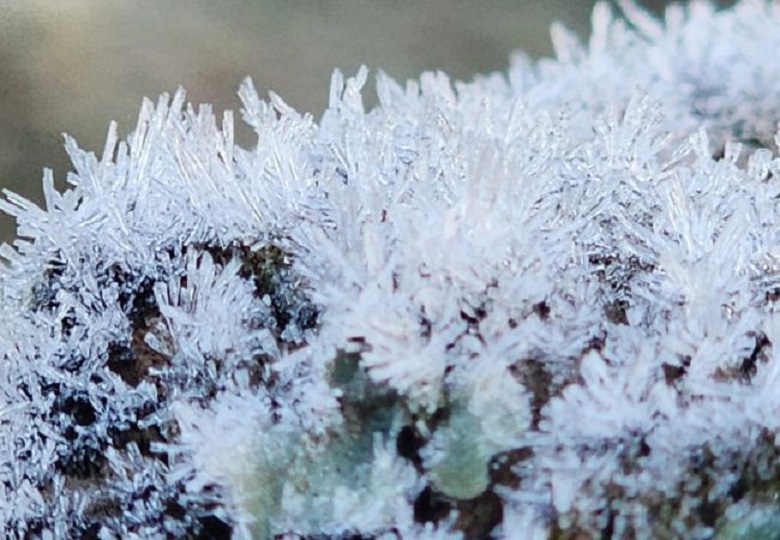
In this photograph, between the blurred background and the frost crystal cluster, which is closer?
the frost crystal cluster

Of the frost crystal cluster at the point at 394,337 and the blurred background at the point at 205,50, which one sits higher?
the blurred background at the point at 205,50

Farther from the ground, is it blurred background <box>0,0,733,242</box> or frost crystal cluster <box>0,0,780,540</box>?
blurred background <box>0,0,733,242</box>

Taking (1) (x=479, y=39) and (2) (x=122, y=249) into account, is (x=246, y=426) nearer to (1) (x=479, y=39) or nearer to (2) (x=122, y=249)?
(2) (x=122, y=249)

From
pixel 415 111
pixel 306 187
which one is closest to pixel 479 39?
pixel 415 111

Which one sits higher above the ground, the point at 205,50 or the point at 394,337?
the point at 205,50
